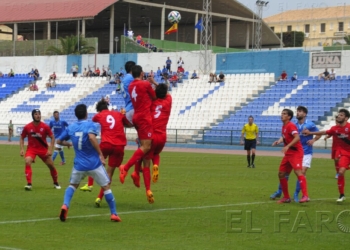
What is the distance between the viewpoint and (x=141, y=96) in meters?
13.6

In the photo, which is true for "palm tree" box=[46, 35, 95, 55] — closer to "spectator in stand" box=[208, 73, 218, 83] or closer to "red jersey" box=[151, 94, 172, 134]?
"spectator in stand" box=[208, 73, 218, 83]

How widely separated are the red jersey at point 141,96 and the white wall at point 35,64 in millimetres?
46292

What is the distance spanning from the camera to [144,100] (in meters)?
13.7

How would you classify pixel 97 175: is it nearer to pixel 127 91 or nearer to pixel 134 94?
pixel 134 94

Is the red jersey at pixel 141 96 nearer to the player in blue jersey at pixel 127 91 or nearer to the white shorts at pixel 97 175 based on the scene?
the player in blue jersey at pixel 127 91

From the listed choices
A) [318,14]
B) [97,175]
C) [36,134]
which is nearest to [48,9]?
[36,134]

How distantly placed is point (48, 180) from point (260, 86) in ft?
99.9

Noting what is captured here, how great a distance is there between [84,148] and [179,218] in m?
2.11

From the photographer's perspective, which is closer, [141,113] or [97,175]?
[97,175]

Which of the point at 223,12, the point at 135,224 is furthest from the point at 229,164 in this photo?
the point at 223,12

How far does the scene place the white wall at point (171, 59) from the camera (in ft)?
173

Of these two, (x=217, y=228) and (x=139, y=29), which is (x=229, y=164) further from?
(x=139, y=29)

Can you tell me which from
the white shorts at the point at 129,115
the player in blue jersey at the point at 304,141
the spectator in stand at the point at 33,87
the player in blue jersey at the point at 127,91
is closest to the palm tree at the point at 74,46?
the spectator in stand at the point at 33,87

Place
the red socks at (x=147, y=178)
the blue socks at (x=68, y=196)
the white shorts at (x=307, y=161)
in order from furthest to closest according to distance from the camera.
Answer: the white shorts at (x=307, y=161) < the red socks at (x=147, y=178) < the blue socks at (x=68, y=196)
